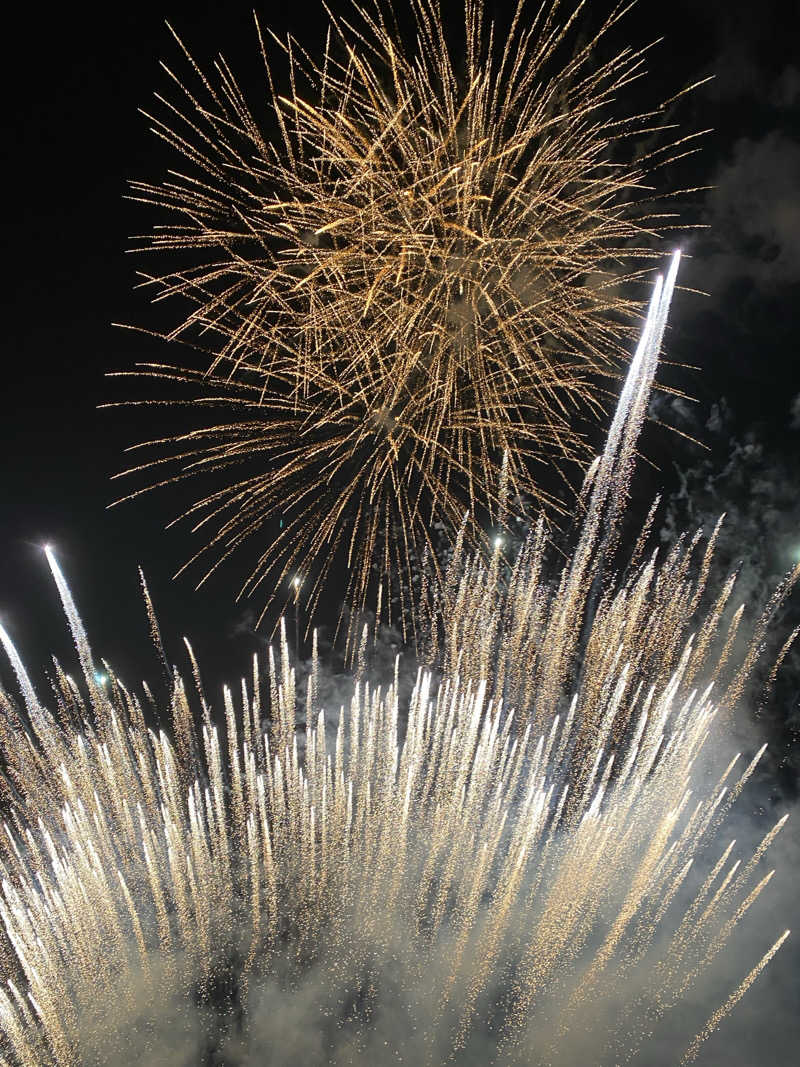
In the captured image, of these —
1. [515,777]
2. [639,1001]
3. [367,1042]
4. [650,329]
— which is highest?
[650,329]

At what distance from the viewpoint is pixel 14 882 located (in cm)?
2295

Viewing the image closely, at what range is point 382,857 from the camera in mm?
27469

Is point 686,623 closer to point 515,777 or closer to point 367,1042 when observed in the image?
point 515,777

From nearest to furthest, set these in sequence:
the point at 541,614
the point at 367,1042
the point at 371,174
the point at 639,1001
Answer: the point at 371,174, the point at 541,614, the point at 367,1042, the point at 639,1001

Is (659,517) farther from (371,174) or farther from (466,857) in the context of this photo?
(371,174)

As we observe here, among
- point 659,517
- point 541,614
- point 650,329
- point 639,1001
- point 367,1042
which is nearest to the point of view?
point 650,329

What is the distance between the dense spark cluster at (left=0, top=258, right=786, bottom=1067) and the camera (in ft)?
75.0

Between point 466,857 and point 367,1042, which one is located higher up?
point 466,857

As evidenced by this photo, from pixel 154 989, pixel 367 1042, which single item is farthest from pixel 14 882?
pixel 367 1042

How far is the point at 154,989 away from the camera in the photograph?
2462 centimetres

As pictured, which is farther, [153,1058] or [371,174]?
[153,1058]

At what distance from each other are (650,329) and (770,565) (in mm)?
23980

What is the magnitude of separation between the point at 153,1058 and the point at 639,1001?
64.6 ft

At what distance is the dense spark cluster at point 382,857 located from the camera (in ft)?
75.0
